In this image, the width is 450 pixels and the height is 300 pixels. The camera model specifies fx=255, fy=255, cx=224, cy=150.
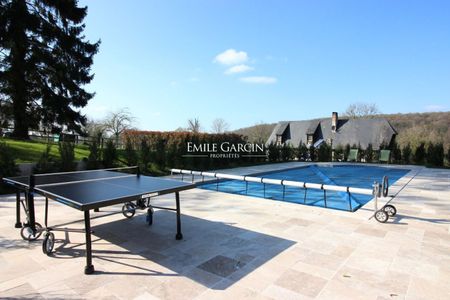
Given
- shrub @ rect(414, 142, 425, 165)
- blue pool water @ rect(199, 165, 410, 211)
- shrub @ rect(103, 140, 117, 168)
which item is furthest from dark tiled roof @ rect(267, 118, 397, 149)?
shrub @ rect(103, 140, 117, 168)

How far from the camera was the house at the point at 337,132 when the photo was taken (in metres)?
30.2

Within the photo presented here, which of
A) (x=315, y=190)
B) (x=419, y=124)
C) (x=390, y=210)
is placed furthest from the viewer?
(x=419, y=124)

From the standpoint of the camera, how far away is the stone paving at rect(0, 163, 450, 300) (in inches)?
96.3

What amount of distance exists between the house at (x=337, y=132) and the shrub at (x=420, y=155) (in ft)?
34.8

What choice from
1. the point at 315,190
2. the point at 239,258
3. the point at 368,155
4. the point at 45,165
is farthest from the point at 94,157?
the point at 368,155

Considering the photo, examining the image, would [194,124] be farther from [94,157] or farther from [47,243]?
[47,243]

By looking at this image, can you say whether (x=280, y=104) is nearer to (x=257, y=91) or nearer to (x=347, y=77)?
(x=257, y=91)

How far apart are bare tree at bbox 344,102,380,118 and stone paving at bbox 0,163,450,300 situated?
42.4 metres

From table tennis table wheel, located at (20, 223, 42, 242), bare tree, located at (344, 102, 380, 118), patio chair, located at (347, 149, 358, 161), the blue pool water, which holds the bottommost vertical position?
the blue pool water

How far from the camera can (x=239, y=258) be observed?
3141 millimetres

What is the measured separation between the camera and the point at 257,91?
25969 mm

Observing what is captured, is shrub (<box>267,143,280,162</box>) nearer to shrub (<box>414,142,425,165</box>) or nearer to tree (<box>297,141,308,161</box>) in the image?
tree (<box>297,141,308,161</box>)

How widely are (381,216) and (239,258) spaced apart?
312 centimetres

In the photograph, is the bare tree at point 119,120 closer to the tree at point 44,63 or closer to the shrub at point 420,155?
the tree at point 44,63
